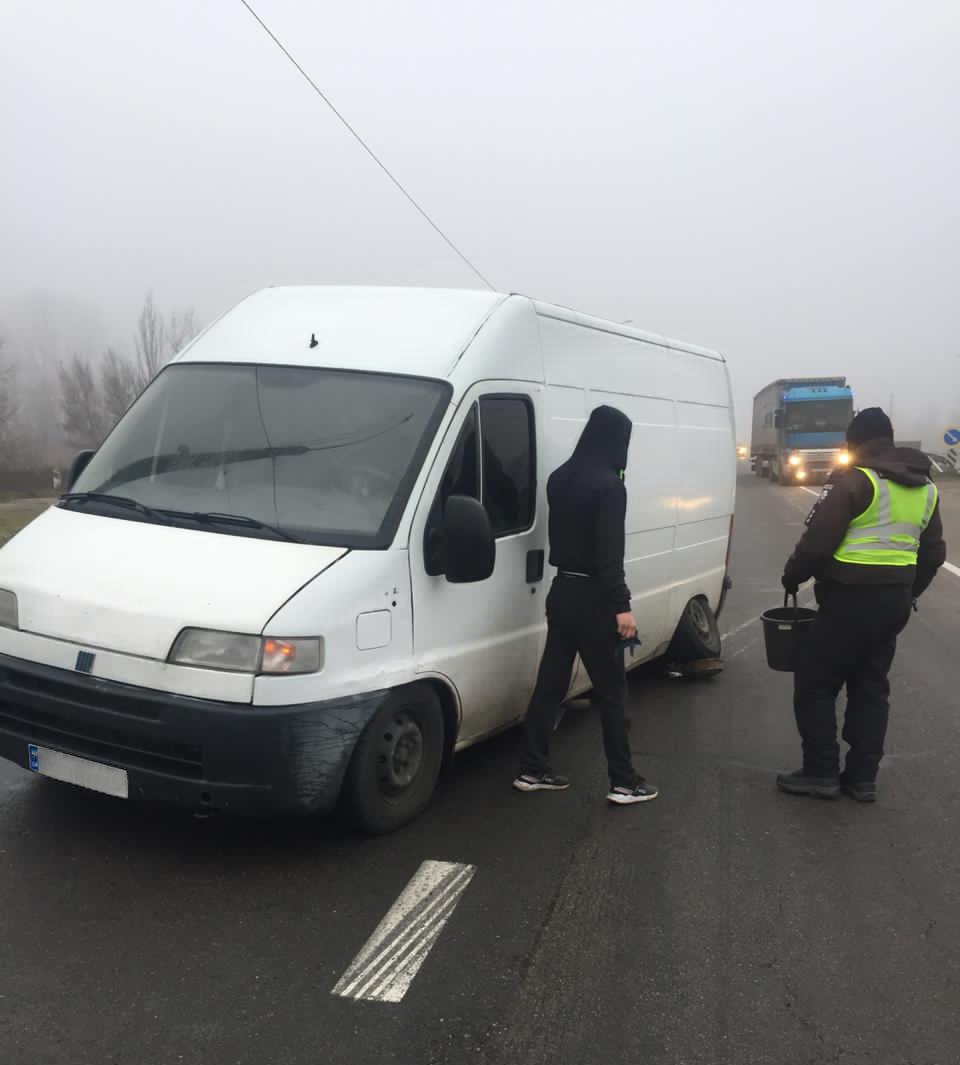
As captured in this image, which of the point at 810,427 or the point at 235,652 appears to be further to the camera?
the point at 810,427

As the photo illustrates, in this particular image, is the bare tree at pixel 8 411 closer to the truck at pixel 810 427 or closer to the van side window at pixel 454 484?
the truck at pixel 810 427

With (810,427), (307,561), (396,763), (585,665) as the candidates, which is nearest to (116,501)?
(307,561)

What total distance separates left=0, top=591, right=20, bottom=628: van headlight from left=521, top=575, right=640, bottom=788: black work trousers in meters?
2.32

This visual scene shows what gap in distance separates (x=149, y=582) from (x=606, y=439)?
2.12 m

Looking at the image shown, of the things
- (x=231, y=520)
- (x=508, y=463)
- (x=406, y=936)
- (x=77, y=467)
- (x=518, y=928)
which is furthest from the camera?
(x=77, y=467)

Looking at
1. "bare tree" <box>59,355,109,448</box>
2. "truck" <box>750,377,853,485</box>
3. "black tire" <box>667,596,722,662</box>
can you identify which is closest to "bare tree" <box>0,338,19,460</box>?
"bare tree" <box>59,355,109,448</box>

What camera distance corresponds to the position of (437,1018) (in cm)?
316

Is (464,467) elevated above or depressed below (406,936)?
above

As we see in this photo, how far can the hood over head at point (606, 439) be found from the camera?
4934 mm

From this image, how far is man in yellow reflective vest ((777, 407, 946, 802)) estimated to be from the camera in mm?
5004

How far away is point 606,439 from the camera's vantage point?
16.2 ft

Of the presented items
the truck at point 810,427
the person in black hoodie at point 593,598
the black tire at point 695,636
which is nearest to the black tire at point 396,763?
the person in black hoodie at point 593,598

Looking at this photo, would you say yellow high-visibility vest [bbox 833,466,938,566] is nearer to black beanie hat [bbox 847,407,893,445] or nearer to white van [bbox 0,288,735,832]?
black beanie hat [bbox 847,407,893,445]

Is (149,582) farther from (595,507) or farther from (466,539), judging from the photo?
(595,507)
